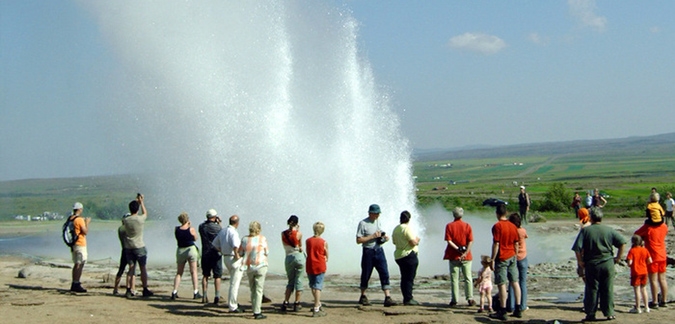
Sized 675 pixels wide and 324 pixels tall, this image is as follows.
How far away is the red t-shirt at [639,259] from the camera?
11188 millimetres

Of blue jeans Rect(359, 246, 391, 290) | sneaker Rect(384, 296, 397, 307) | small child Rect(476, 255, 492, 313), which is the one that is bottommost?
sneaker Rect(384, 296, 397, 307)

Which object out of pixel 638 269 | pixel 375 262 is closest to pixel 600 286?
pixel 638 269

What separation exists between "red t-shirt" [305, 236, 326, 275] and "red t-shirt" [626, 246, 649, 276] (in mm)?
4498

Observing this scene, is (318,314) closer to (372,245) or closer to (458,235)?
(372,245)

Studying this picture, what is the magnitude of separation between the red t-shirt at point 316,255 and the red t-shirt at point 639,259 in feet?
14.8

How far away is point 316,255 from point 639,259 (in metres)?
4.75

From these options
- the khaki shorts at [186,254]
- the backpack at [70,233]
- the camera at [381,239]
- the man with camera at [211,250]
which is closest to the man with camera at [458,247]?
the camera at [381,239]

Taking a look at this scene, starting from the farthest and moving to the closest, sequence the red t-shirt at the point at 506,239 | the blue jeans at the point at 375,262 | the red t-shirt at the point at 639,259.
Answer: the blue jeans at the point at 375,262 → the red t-shirt at the point at 639,259 → the red t-shirt at the point at 506,239

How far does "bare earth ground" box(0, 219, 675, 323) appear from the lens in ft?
36.0

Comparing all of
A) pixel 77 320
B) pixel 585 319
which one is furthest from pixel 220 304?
pixel 585 319

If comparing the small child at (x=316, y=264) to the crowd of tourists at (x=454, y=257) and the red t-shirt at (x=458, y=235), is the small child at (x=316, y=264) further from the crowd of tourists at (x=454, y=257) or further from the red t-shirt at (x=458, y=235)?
the red t-shirt at (x=458, y=235)

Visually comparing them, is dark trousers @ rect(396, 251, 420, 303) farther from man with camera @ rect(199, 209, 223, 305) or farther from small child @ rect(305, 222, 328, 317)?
man with camera @ rect(199, 209, 223, 305)

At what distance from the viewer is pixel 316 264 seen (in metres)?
11.3

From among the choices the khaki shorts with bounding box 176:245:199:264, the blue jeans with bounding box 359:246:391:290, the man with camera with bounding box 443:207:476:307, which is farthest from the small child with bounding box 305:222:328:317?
the khaki shorts with bounding box 176:245:199:264
